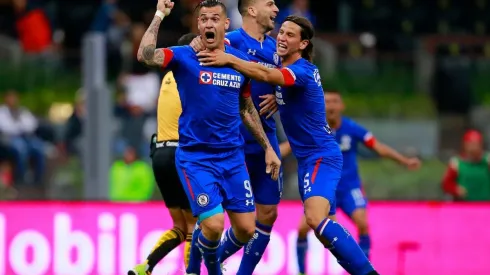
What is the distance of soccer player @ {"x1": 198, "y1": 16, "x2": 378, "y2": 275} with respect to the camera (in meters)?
10.6

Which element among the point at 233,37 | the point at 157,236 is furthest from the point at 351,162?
the point at 233,37

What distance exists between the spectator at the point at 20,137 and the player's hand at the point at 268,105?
7.58m

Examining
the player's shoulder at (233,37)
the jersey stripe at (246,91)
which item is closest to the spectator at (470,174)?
the player's shoulder at (233,37)

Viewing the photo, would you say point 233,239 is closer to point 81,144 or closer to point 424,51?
point 81,144

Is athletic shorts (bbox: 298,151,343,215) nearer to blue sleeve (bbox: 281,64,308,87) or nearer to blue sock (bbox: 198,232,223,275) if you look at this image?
blue sleeve (bbox: 281,64,308,87)

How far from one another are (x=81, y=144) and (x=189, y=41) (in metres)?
7.58

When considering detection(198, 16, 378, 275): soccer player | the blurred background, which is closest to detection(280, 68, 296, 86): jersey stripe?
detection(198, 16, 378, 275): soccer player

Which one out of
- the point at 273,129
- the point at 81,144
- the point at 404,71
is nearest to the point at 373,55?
the point at 404,71

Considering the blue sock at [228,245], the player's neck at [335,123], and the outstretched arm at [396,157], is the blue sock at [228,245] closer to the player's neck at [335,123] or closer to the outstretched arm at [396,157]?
the player's neck at [335,123]

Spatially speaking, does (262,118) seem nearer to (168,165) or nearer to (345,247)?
(168,165)

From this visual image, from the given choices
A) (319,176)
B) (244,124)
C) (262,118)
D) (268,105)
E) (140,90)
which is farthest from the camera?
(140,90)

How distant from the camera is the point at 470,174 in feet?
54.0

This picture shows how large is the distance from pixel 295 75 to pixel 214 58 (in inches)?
31.1

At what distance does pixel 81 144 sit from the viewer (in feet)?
60.6
